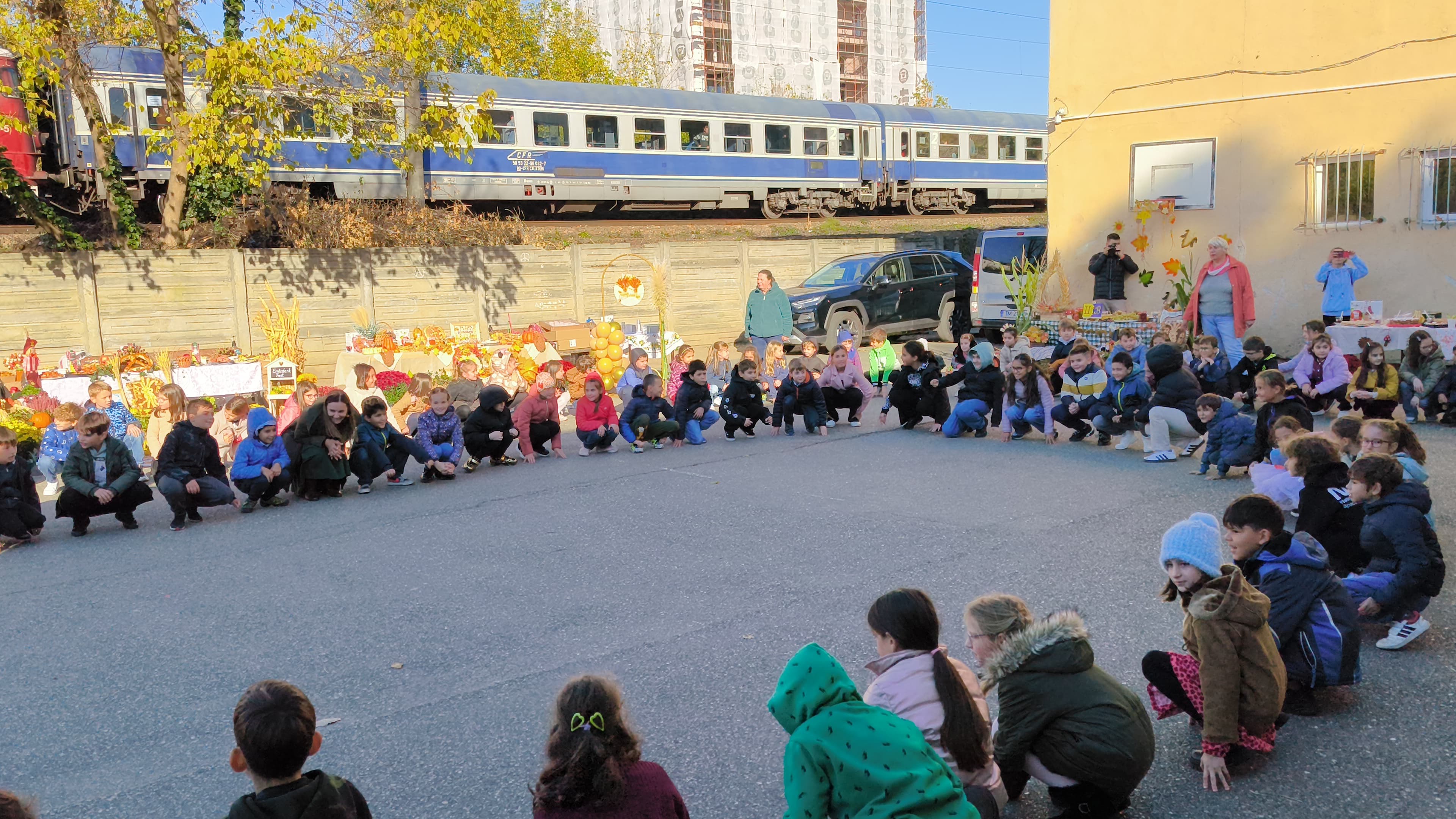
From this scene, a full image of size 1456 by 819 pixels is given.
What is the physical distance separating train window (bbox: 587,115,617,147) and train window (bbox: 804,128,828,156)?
5835 millimetres

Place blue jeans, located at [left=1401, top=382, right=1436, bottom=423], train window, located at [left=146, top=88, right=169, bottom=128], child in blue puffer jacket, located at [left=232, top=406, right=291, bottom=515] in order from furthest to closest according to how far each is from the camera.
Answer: train window, located at [left=146, top=88, right=169, bottom=128]
blue jeans, located at [left=1401, top=382, right=1436, bottom=423]
child in blue puffer jacket, located at [left=232, top=406, right=291, bottom=515]

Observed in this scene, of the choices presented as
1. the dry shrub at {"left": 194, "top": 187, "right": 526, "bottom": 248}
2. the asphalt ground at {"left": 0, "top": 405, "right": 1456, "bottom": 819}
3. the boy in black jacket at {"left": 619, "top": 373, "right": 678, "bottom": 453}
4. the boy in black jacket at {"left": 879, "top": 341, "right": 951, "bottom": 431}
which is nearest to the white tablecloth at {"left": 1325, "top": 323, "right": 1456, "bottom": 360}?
the asphalt ground at {"left": 0, "top": 405, "right": 1456, "bottom": 819}

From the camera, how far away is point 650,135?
2648 centimetres

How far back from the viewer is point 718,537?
7574 millimetres

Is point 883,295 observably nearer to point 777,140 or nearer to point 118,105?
point 777,140

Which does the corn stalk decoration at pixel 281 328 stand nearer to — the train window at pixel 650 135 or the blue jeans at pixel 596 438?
the blue jeans at pixel 596 438

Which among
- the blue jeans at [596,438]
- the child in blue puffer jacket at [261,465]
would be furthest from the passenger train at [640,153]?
the child in blue puffer jacket at [261,465]

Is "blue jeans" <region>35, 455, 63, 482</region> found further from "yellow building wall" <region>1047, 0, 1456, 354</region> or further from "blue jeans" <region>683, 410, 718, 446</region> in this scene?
"yellow building wall" <region>1047, 0, 1456, 354</region>

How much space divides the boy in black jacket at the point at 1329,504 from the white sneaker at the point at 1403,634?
350 millimetres

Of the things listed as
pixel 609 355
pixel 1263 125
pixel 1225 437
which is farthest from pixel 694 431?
pixel 1263 125

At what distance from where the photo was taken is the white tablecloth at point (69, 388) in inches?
488

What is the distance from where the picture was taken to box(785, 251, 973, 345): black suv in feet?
63.0

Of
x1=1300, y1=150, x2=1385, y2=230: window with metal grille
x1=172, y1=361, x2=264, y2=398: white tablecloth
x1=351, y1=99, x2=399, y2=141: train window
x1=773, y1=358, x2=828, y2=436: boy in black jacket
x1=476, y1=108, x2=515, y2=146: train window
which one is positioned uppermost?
x1=476, y1=108, x2=515, y2=146: train window

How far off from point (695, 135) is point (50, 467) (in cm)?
1949
